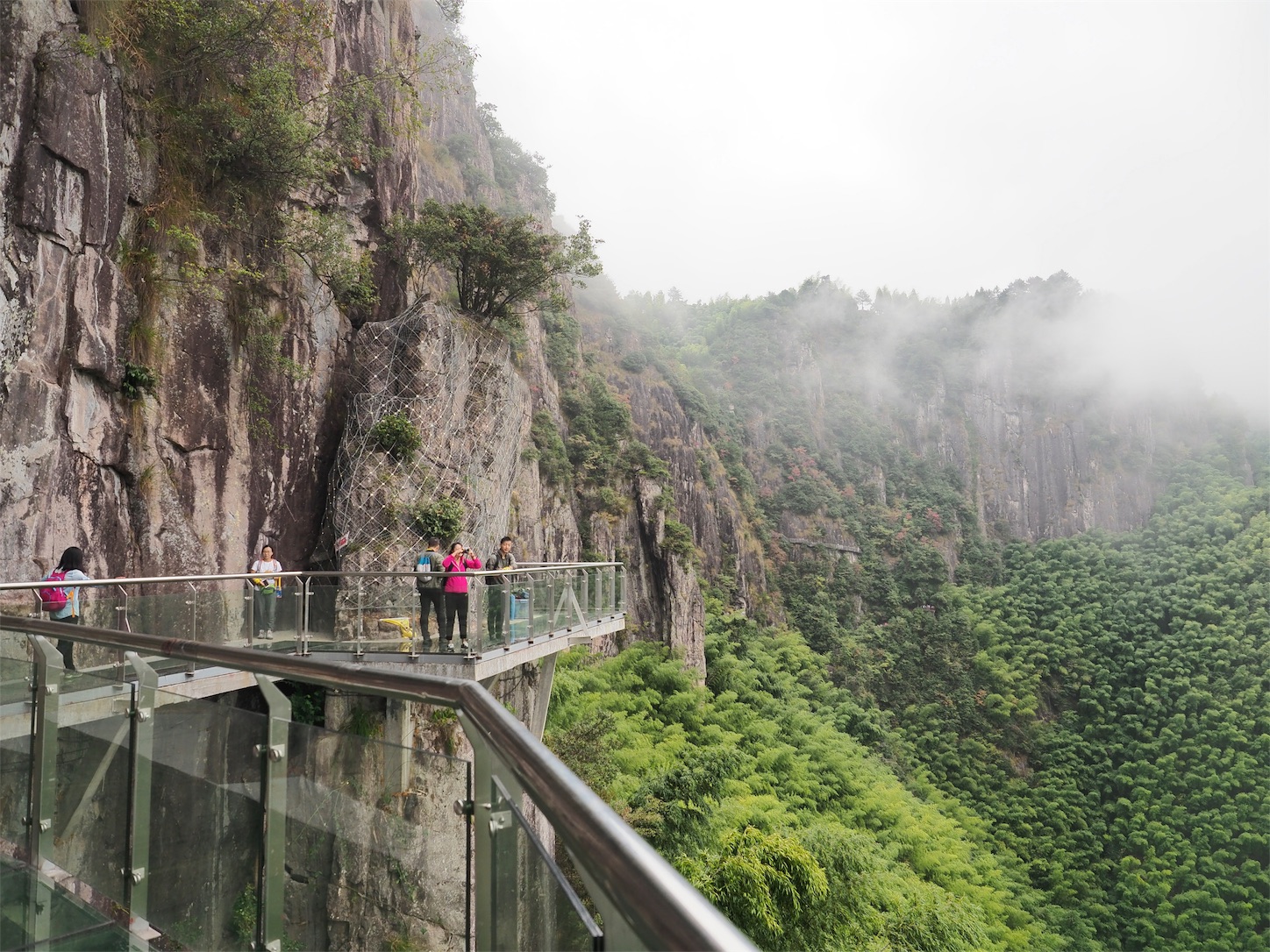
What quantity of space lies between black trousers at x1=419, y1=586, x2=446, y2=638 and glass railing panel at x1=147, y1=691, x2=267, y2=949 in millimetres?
6466

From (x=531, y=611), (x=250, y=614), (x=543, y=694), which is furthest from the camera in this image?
(x=543, y=694)

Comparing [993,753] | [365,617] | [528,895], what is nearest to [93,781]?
[528,895]

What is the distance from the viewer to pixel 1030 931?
24.2 m

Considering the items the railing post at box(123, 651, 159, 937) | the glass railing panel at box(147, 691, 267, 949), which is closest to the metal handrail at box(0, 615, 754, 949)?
the glass railing panel at box(147, 691, 267, 949)

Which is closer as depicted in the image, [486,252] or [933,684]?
[486,252]

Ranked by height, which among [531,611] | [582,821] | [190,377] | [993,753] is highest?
[190,377]

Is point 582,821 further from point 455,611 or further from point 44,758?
point 455,611

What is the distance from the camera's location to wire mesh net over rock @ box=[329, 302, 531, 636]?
13859 millimetres

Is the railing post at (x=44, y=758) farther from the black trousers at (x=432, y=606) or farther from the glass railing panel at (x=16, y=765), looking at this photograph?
the black trousers at (x=432, y=606)

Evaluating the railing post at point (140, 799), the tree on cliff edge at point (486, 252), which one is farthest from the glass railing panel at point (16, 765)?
the tree on cliff edge at point (486, 252)

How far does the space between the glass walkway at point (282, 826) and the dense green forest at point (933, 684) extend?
10.4m

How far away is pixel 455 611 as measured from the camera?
29.5 feet

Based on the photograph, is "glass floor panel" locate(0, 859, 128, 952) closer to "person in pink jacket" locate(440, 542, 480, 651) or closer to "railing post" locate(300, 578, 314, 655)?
"person in pink jacket" locate(440, 542, 480, 651)

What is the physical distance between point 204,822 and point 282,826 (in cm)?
45
